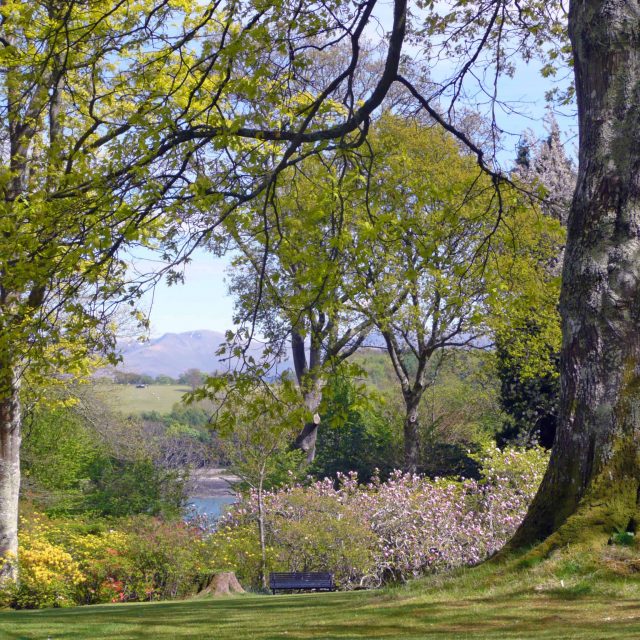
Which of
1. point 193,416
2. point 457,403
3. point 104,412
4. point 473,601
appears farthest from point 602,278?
point 193,416

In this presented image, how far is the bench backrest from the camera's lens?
528 inches

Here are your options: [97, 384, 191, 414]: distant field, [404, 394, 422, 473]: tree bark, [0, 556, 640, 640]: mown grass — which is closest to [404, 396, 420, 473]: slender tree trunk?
[404, 394, 422, 473]: tree bark

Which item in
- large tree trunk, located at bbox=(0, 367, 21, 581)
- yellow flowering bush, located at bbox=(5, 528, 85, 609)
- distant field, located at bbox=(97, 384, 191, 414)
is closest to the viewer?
yellow flowering bush, located at bbox=(5, 528, 85, 609)

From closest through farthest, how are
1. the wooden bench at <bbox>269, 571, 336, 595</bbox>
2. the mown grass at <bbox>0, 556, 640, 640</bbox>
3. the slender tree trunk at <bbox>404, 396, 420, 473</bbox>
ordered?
the mown grass at <bbox>0, 556, 640, 640</bbox> → the wooden bench at <bbox>269, 571, 336, 595</bbox> → the slender tree trunk at <bbox>404, 396, 420, 473</bbox>

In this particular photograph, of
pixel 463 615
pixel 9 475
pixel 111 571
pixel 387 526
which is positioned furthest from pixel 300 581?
pixel 463 615

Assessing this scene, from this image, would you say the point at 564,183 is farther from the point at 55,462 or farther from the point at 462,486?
the point at 55,462

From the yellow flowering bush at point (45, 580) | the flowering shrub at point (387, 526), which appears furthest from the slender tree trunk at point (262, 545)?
the yellow flowering bush at point (45, 580)

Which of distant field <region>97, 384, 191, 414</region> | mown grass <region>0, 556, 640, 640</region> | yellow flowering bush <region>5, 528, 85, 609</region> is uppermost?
distant field <region>97, 384, 191, 414</region>

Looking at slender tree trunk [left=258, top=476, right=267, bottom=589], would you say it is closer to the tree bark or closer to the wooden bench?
the wooden bench

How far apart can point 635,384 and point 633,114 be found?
2.07 meters

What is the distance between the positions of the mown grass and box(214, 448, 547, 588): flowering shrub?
8478mm

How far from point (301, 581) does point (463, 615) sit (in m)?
8.57

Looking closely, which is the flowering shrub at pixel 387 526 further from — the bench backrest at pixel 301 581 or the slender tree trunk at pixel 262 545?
the bench backrest at pixel 301 581

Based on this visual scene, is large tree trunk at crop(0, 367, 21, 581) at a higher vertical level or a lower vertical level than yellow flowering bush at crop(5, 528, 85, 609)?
higher
